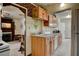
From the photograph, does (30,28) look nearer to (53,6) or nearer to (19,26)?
(19,26)

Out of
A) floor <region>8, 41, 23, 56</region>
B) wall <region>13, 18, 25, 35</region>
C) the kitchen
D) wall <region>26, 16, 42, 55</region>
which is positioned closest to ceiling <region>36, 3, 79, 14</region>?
the kitchen

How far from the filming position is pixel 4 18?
136 centimetres

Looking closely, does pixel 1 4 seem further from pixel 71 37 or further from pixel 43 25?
pixel 71 37

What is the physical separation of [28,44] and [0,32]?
0.34m

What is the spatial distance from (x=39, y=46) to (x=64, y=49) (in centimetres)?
29

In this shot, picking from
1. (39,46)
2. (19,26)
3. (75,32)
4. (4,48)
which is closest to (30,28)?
(19,26)

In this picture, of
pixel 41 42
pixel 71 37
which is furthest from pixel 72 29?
pixel 41 42

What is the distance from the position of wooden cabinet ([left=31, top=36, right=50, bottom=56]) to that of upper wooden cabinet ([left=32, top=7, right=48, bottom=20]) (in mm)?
240

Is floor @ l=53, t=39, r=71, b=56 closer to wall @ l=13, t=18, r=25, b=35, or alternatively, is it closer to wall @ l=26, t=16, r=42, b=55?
wall @ l=26, t=16, r=42, b=55

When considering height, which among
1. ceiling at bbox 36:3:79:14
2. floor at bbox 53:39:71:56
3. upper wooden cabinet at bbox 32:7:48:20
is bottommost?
floor at bbox 53:39:71:56

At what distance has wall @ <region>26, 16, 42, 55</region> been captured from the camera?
1.42 m

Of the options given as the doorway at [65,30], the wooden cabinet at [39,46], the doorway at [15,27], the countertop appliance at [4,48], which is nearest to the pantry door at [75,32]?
the doorway at [65,30]

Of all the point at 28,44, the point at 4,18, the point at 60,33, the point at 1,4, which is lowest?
the point at 28,44

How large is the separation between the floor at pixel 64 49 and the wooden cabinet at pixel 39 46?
0.37ft
